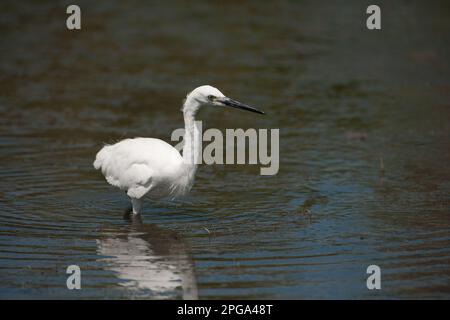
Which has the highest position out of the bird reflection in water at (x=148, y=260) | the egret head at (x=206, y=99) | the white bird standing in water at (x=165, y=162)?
the egret head at (x=206, y=99)

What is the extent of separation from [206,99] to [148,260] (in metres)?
2.01

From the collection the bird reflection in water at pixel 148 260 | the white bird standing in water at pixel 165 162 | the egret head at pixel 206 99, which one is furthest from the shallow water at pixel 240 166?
the egret head at pixel 206 99

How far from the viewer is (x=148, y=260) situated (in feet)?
27.5

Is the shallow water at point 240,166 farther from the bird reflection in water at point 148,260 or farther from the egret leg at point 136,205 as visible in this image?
the egret leg at point 136,205

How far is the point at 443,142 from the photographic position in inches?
508

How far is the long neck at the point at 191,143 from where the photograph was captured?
30.2ft

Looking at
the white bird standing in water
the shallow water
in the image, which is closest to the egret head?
the white bird standing in water

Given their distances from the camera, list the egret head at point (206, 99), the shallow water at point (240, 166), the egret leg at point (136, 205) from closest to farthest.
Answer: the shallow water at point (240, 166) < the egret head at point (206, 99) < the egret leg at point (136, 205)

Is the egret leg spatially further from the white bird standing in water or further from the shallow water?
the shallow water

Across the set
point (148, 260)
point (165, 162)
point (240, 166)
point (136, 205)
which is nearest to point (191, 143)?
point (165, 162)

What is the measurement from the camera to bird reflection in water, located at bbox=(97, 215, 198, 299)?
7.54 m

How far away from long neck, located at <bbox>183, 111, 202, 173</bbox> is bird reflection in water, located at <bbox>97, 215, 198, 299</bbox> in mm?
853

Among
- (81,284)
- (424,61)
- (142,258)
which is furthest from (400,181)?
(424,61)
